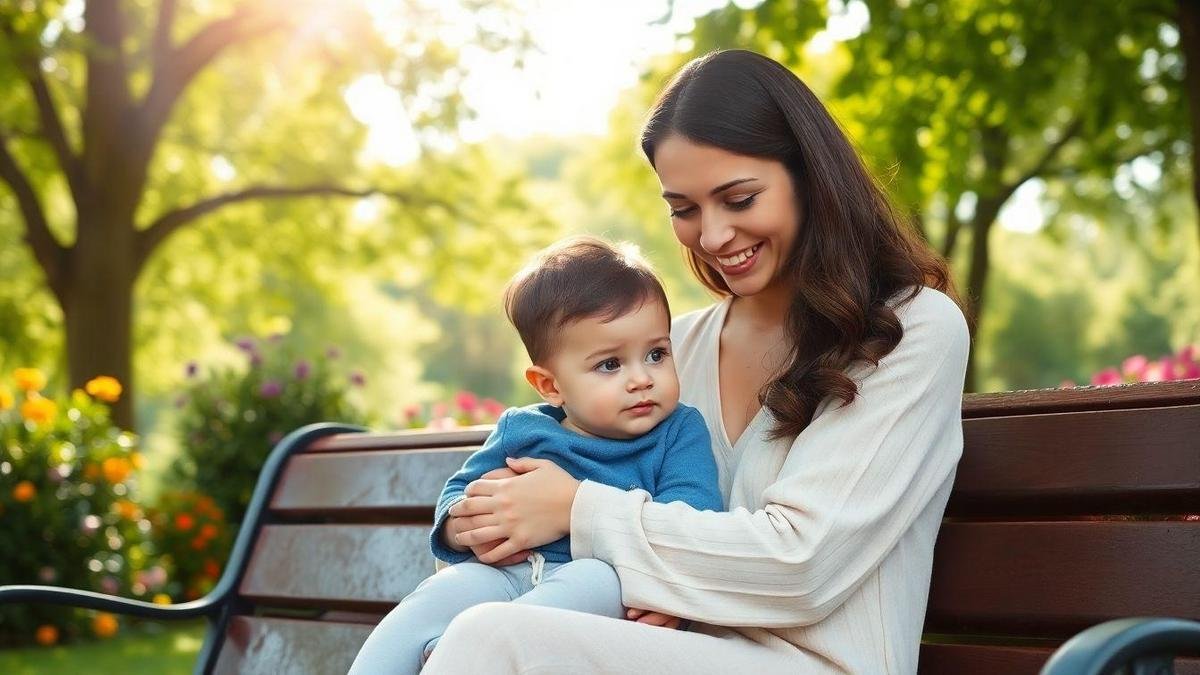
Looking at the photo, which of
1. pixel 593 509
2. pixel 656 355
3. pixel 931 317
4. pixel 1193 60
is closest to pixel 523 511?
pixel 593 509

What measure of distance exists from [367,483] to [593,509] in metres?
1.45

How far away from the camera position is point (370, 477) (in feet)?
12.5

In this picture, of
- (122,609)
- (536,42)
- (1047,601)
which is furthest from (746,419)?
(536,42)

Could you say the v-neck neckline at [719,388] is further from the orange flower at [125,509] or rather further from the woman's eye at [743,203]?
the orange flower at [125,509]

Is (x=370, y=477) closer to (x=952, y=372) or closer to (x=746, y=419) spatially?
(x=746, y=419)

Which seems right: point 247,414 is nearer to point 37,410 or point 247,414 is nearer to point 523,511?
point 37,410

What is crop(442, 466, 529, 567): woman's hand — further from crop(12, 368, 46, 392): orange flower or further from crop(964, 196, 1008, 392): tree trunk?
crop(964, 196, 1008, 392): tree trunk

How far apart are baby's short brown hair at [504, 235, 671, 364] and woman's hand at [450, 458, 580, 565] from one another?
0.84ft

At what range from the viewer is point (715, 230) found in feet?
8.69

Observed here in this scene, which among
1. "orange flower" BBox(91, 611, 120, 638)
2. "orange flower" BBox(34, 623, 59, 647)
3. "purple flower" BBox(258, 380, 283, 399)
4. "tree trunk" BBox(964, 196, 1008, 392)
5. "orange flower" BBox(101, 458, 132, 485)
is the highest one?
"tree trunk" BBox(964, 196, 1008, 392)

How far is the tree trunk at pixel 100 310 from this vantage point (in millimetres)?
13047

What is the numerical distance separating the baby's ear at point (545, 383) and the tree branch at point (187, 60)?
456 inches

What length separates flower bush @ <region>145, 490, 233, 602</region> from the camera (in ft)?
30.8

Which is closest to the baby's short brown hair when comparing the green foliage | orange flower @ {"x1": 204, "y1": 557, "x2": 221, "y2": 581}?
the green foliage
